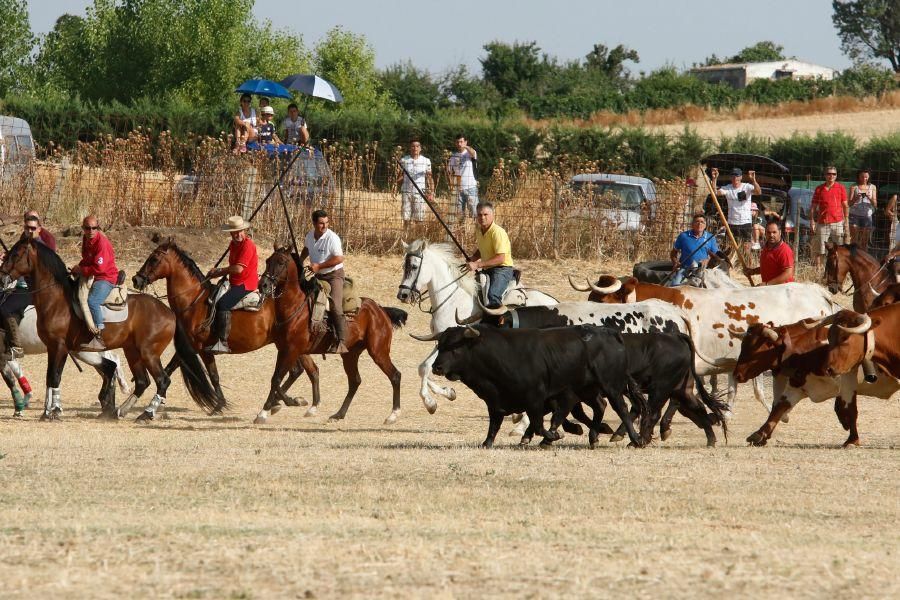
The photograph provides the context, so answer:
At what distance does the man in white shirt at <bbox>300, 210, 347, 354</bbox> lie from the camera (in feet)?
56.3

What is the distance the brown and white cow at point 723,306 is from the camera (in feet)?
55.3

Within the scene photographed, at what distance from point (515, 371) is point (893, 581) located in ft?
19.9

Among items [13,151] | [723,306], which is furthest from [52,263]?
[13,151]

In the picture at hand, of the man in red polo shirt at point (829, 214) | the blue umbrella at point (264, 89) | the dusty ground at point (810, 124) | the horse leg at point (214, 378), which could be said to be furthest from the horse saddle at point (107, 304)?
the dusty ground at point (810, 124)

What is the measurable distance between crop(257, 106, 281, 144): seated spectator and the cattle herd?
1200 cm

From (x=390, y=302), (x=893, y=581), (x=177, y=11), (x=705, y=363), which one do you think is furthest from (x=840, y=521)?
(x=177, y=11)

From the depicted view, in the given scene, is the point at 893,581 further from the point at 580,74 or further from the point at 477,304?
the point at 580,74

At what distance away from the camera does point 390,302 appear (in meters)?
24.9

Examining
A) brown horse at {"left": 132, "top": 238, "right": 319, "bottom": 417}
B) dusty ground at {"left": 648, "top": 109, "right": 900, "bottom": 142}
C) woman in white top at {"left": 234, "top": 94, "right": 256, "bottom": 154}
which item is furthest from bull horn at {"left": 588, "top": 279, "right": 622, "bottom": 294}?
dusty ground at {"left": 648, "top": 109, "right": 900, "bottom": 142}

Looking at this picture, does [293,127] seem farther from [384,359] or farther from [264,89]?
[384,359]

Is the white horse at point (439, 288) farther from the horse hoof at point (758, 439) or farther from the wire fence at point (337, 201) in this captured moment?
the wire fence at point (337, 201)

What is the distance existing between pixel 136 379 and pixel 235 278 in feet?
5.38

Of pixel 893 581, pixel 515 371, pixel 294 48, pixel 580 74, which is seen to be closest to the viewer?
pixel 893 581

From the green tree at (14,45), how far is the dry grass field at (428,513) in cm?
4943
